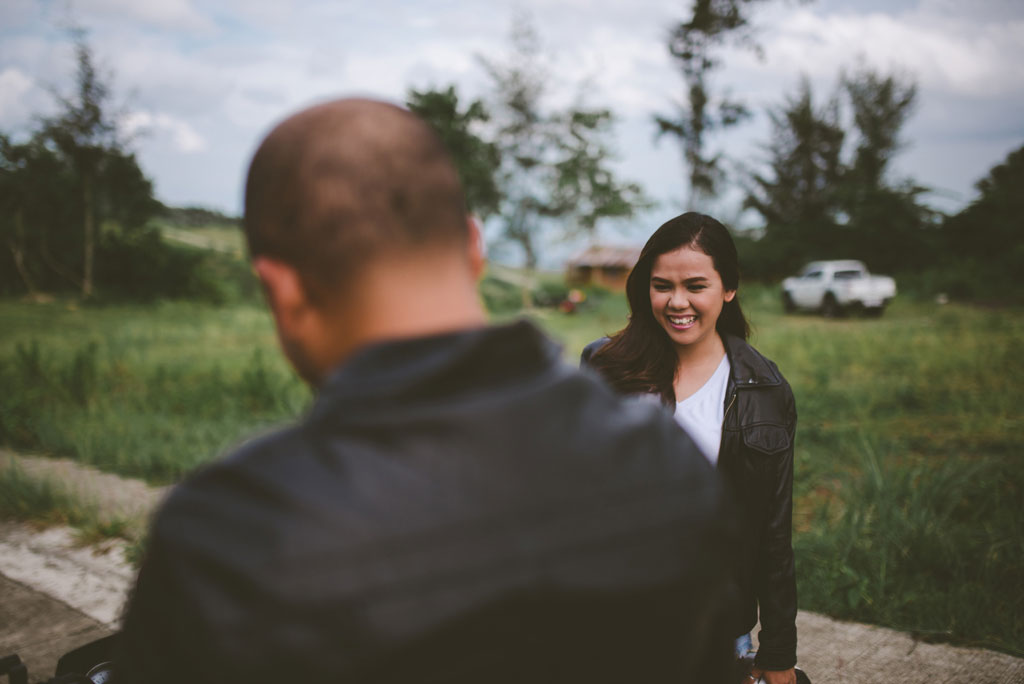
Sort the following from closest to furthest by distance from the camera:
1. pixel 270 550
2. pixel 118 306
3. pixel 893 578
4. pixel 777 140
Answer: pixel 270 550 < pixel 893 578 < pixel 118 306 < pixel 777 140

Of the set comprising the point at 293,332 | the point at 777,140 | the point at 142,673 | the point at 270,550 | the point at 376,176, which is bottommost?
the point at 142,673


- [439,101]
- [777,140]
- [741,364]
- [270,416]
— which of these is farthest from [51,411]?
[777,140]

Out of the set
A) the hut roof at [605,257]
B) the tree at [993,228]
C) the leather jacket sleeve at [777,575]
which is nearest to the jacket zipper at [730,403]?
the leather jacket sleeve at [777,575]

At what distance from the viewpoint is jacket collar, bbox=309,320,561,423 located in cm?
73

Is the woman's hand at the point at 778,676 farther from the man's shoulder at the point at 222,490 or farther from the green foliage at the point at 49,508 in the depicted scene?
the green foliage at the point at 49,508

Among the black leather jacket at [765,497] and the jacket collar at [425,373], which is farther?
the black leather jacket at [765,497]

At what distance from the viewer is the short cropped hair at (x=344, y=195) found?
0.83 meters

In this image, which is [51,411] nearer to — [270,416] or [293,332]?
[270,416]

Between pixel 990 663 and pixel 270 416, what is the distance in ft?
23.4

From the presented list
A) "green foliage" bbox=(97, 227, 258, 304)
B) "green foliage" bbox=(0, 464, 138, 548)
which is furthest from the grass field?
"green foliage" bbox=(97, 227, 258, 304)

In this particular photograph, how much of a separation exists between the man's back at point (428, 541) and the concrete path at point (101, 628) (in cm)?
266

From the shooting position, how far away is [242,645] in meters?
0.68

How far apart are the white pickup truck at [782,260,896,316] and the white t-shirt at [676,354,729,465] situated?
18.8 meters

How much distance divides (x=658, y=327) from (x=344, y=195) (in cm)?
196
